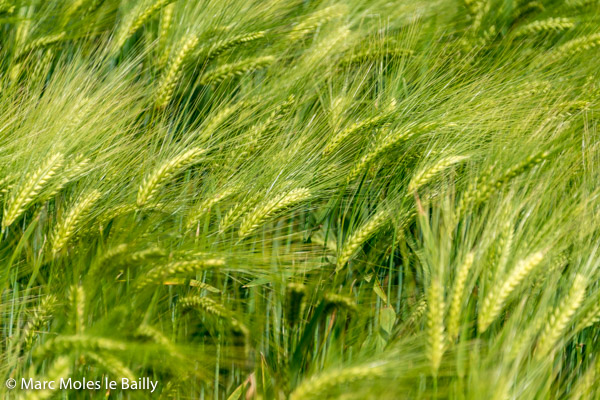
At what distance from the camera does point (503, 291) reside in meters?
1.07

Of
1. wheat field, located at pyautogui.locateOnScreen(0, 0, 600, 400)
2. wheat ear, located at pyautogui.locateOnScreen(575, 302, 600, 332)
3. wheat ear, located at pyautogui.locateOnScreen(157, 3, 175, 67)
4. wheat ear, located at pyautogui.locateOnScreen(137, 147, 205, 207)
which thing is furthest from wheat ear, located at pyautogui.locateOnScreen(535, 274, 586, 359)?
wheat ear, located at pyautogui.locateOnScreen(157, 3, 175, 67)

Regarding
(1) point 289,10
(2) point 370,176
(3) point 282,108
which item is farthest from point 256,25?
(2) point 370,176

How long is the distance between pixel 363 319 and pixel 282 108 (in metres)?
0.67

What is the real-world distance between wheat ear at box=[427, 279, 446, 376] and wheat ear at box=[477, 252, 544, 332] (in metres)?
0.09

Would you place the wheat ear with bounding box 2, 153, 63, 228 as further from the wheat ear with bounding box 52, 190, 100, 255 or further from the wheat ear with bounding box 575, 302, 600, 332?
the wheat ear with bounding box 575, 302, 600, 332

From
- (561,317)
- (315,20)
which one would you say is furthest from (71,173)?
(561,317)

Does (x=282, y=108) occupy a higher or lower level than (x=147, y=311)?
higher

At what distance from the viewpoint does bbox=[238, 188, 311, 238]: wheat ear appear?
1.36 meters

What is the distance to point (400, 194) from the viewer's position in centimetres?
149

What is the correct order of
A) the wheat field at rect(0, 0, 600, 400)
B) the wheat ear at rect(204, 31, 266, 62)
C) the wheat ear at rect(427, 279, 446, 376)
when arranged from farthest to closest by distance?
1. the wheat ear at rect(204, 31, 266, 62)
2. the wheat field at rect(0, 0, 600, 400)
3. the wheat ear at rect(427, 279, 446, 376)

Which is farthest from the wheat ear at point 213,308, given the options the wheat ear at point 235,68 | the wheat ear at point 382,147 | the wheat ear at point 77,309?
the wheat ear at point 235,68

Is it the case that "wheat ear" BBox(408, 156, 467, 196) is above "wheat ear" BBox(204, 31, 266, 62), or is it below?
below

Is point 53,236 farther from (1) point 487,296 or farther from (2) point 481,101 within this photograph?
(2) point 481,101

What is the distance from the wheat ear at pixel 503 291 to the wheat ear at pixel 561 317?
0.09 m
